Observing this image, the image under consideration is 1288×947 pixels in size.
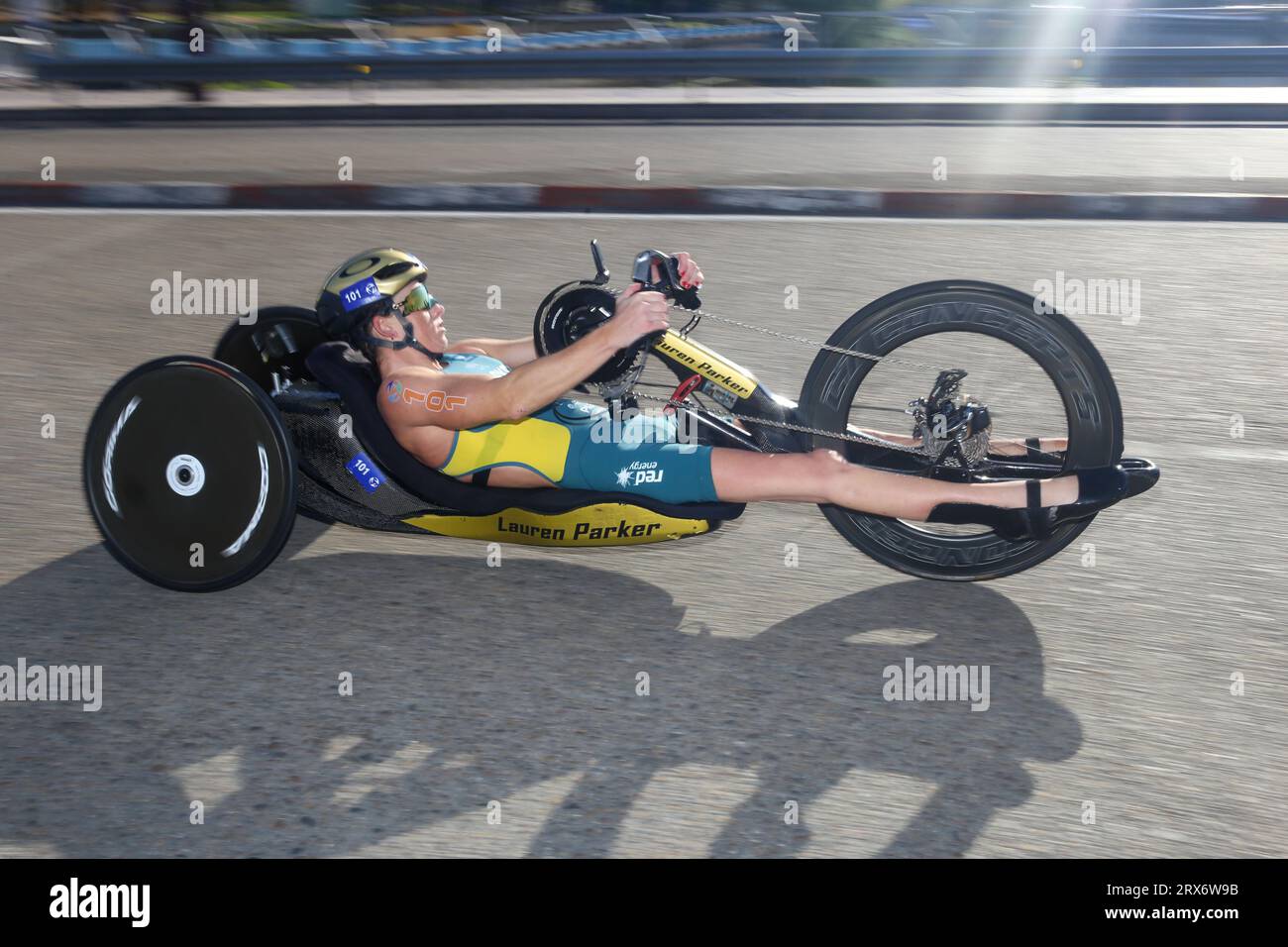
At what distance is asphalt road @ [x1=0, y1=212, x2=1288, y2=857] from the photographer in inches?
130

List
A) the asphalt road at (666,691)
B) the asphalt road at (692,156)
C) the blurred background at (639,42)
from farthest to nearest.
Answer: the blurred background at (639,42)
the asphalt road at (692,156)
the asphalt road at (666,691)

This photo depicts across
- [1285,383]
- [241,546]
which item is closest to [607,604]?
[241,546]

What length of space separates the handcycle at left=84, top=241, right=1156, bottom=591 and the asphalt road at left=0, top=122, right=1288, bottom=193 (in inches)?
253

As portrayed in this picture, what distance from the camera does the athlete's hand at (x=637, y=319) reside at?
13.1 ft

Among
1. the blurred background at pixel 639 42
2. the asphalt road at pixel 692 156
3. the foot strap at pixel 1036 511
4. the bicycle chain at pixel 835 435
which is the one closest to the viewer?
the foot strap at pixel 1036 511

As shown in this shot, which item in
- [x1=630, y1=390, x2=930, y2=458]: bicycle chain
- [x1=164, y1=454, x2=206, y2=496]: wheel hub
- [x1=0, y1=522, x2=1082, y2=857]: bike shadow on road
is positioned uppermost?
[x1=630, y1=390, x2=930, y2=458]: bicycle chain

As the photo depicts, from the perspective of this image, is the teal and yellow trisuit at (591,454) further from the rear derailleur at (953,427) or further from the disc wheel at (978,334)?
the rear derailleur at (953,427)

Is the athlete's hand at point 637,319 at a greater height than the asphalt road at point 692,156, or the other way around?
the asphalt road at point 692,156

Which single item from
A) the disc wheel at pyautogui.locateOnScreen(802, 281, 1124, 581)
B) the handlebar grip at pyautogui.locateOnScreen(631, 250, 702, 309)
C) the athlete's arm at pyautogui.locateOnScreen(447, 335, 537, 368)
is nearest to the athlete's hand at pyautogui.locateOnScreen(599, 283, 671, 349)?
the handlebar grip at pyautogui.locateOnScreen(631, 250, 702, 309)

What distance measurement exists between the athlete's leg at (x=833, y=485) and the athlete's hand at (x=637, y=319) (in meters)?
0.49

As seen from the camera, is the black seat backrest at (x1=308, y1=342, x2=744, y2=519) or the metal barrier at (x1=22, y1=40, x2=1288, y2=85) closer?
the black seat backrest at (x1=308, y1=342, x2=744, y2=519)

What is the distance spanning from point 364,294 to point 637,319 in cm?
89

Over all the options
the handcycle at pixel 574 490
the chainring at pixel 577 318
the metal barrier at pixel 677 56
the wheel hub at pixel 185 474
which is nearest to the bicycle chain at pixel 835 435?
the handcycle at pixel 574 490

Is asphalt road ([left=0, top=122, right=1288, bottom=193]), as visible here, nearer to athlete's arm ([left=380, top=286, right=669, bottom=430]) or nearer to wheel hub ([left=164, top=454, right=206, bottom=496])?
athlete's arm ([left=380, top=286, right=669, bottom=430])
